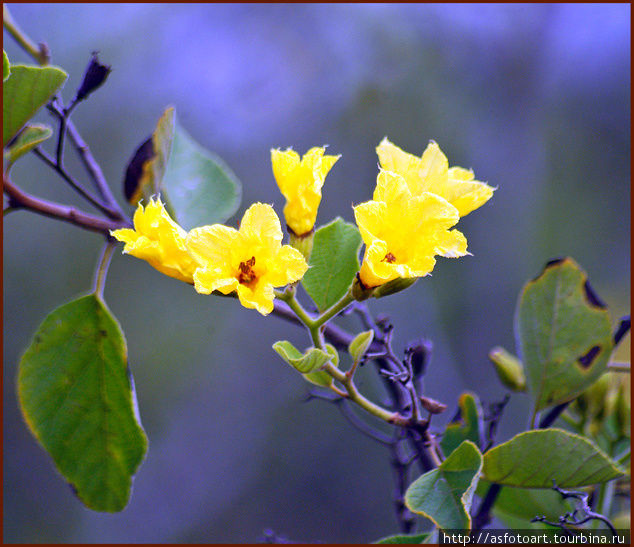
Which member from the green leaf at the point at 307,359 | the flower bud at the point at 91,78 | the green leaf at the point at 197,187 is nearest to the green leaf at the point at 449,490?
the green leaf at the point at 307,359

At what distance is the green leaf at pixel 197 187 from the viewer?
0.75m

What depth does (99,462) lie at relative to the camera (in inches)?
24.7

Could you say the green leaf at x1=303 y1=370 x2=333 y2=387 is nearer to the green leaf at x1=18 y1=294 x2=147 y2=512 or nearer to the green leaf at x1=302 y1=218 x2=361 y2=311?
the green leaf at x1=302 y1=218 x2=361 y2=311

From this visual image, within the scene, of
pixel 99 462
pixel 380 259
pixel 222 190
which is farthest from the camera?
pixel 222 190

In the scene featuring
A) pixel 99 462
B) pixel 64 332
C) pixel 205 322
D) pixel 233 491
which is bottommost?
pixel 233 491

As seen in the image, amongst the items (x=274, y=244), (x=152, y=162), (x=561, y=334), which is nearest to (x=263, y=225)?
(x=274, y=244)

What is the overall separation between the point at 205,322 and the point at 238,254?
249cm

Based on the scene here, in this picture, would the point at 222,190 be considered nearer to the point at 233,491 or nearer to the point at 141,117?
the point at 233,491

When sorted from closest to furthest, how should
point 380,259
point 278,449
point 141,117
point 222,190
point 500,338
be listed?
point 380,259 < point 222,190 < point 500,338 < point 278,449 < point 141,117

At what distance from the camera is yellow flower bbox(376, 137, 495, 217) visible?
0.55m

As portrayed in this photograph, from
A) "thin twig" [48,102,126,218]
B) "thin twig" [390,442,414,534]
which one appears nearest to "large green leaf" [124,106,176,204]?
"thin twig" [48,102,126,218]

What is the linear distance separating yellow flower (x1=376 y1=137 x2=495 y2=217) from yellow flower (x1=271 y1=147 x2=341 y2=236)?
0.19 feet

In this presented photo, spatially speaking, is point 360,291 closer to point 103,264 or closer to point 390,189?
point 390,189

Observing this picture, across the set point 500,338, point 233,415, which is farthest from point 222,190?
point 233,415
